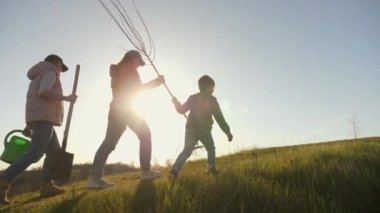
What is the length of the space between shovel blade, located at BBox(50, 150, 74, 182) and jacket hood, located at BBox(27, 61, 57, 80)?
1.37 metres

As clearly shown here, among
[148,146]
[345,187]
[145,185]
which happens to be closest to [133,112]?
[148,146]

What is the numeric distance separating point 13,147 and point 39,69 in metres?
1.44

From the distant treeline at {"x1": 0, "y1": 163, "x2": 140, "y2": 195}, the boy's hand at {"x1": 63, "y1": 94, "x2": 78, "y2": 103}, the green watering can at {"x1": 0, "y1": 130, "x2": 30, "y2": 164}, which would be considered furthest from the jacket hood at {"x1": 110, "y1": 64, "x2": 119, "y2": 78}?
the distant treeline at {"x1": 0, "y1": 163, "x2": 140, "y2": 195}

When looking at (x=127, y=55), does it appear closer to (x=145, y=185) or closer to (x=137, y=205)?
(x=145, y=185)

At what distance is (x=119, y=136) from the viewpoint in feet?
23.3

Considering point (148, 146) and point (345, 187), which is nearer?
point (345, 187)

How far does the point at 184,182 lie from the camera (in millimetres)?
4824

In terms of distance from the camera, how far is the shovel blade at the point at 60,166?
7.38 m

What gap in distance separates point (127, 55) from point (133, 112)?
101cm

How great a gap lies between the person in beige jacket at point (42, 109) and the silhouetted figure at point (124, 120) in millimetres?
729

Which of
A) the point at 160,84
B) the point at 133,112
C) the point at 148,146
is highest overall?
the point at 160,84

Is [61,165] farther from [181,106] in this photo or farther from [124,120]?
[181,106]

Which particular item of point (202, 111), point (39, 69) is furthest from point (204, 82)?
point (39, 69)

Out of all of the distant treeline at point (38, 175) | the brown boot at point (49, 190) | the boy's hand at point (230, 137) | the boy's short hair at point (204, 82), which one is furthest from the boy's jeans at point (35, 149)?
the distant treeline at point (38, 175)
